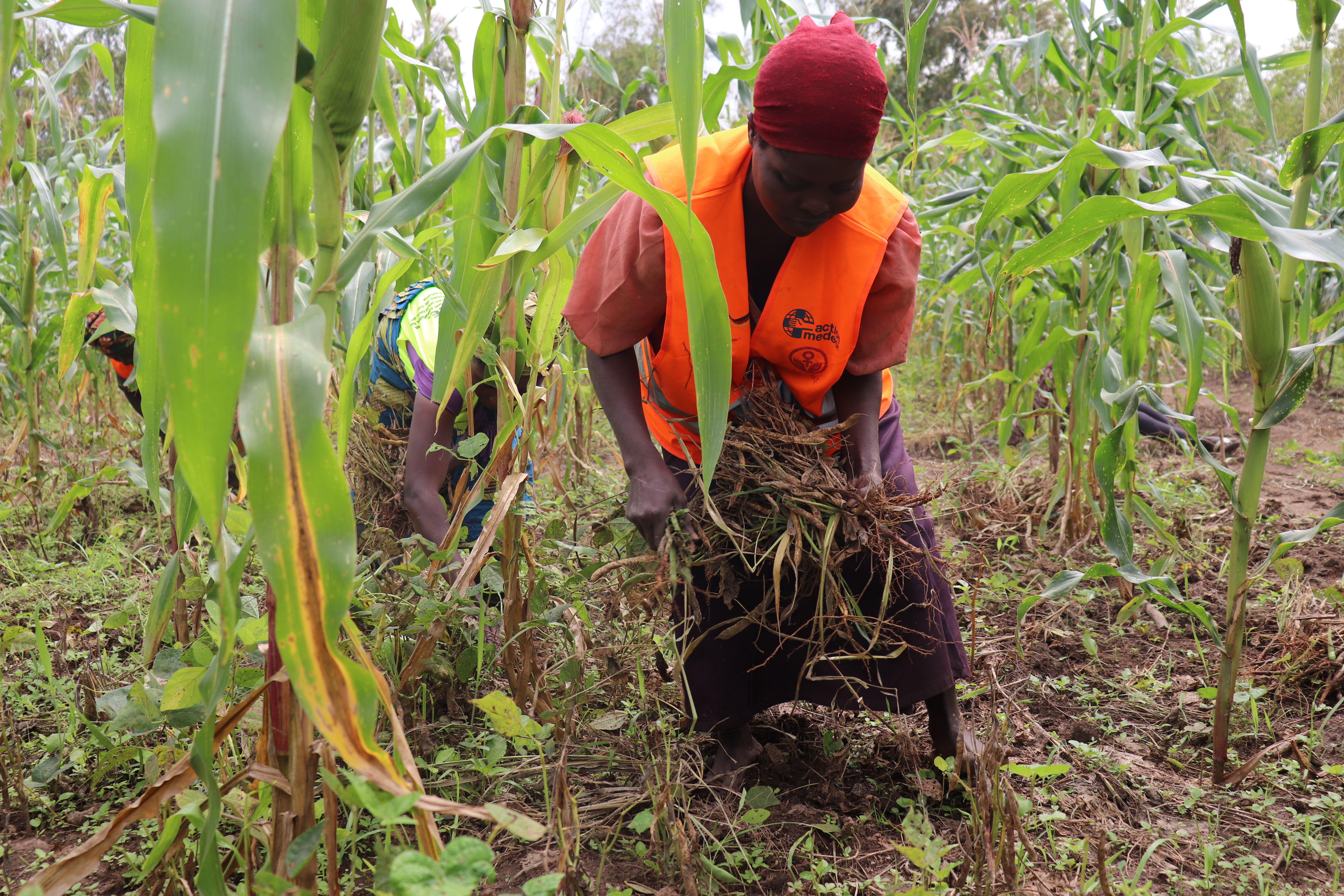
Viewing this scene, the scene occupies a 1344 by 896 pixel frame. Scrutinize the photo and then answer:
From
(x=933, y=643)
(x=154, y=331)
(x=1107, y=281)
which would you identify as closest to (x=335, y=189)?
(x=154, y=331)

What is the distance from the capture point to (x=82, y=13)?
3.31 ft

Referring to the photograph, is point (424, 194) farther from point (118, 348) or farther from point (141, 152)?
point (118, 348)

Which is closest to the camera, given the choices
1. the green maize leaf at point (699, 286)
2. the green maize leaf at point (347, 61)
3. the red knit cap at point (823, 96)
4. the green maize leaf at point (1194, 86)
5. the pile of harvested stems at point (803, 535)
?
the green maize leaf at point (347, 61)

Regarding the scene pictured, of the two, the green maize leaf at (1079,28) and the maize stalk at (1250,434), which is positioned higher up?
the green maize leaf at (1079,28)

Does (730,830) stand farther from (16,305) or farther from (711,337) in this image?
A: (16,305)

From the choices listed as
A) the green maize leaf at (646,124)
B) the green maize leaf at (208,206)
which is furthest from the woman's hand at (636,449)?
the green maize leaf at (208,206)

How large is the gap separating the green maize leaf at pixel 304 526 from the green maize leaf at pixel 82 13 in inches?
18.1

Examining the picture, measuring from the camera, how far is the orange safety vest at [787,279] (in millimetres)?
1607

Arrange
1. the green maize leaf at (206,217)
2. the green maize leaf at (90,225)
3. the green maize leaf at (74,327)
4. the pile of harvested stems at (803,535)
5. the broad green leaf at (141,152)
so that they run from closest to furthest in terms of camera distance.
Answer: the green maize leaf at (206,217)
the broad green leaf at (141,152)
the pile of harvested stems at (803,535)
the green maize leaf at (90,225)
the green maize leaf at (74,327)

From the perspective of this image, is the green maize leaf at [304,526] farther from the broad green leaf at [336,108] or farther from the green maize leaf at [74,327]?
the green maize leaf at [74,327]

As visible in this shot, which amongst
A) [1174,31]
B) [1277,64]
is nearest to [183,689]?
[1174,31]

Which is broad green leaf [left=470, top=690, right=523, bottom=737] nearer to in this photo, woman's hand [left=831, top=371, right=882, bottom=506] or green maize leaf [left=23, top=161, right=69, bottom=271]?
woman's hand [left=831, top=371, right=882, bottom=506]

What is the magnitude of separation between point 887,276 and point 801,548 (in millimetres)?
571

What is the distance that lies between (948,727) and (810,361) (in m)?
0.80
